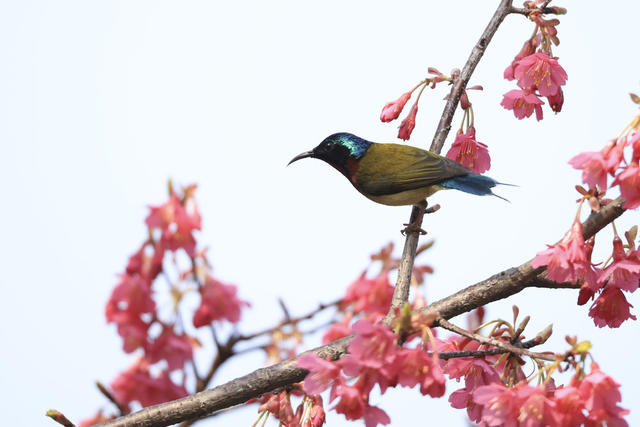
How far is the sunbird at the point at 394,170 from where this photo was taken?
13.6 feet

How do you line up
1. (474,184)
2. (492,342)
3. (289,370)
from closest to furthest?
(492,342)
(289,370)
(474,184)

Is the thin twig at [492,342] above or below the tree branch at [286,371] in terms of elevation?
below

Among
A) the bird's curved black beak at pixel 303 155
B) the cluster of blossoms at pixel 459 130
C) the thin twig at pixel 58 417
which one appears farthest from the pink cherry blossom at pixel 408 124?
the thin twig at pixel 58 417

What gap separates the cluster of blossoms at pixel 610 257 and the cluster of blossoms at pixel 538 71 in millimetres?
980

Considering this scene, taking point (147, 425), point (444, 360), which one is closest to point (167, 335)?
point (147, 425)

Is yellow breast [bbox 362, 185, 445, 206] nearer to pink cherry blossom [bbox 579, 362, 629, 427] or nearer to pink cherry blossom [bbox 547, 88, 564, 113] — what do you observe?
pink cherry blossom [bbox 547, 88, 564, 113]

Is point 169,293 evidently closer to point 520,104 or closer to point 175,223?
point 175,223

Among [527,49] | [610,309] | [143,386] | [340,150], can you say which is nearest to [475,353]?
[610,309]

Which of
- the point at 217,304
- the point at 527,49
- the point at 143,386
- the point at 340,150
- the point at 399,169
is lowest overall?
the point at 143,386

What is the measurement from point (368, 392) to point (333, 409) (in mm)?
136

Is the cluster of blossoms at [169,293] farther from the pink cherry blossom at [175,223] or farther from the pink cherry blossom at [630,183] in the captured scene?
the pink cherry blossom at [630,183]

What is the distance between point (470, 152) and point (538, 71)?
1.81ft

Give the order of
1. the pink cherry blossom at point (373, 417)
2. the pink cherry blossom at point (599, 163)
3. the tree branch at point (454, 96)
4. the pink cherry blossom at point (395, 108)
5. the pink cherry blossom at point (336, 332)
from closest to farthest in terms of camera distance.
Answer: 1. the pink cherry blossom at point (373, 417)
2. the pink cherry blossom at point (599, 163)
3. the tree branch at point (454, 96)
4. the pink cherry blossom at point (395, 108)
5. the pink cherry blossom at point (336, 332)

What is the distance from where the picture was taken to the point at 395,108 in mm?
3965
